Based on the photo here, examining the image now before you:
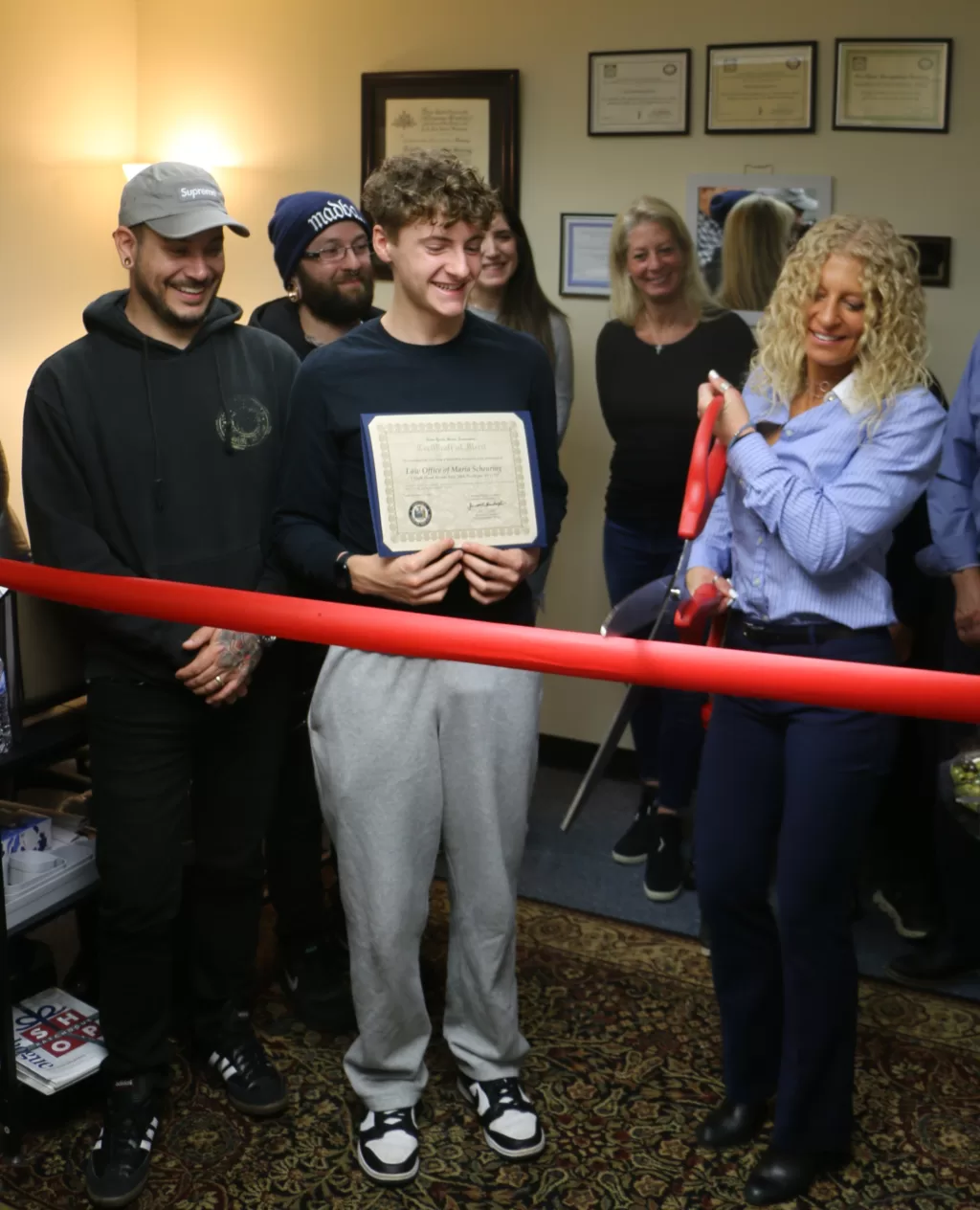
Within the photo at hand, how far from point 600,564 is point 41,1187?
2.28 m

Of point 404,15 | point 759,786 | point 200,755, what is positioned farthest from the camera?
point 404,15

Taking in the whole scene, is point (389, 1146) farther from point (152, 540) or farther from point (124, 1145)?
point (152, 540)

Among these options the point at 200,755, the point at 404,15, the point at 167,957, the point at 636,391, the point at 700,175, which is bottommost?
the point at 167,957

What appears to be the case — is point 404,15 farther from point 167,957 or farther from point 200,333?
point 167,957

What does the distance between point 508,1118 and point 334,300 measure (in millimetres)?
1519

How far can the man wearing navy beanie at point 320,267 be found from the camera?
265 cm

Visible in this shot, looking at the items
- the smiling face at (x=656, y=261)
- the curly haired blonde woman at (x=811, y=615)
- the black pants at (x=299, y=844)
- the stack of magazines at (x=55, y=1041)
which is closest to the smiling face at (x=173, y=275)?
the black pants at (x=299, y=844)

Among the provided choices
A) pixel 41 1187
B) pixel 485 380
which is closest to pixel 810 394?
pixel 485 380

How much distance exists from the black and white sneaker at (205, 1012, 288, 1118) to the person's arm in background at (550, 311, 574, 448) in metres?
1.76

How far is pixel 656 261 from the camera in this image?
3178 millimetres

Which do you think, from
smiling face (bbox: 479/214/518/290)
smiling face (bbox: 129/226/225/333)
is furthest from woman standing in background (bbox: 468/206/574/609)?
smiling face (bbox: 129/226/225/333)

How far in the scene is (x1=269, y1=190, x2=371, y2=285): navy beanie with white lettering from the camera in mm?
2648

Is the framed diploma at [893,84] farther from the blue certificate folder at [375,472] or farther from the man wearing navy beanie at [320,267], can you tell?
the blue certificate folder at [375,472]

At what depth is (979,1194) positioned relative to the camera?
6.77 feet
